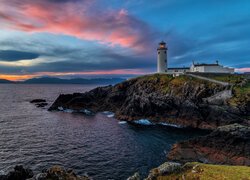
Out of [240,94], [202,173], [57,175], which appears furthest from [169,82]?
[57,175]

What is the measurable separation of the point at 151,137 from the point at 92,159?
19118 mm

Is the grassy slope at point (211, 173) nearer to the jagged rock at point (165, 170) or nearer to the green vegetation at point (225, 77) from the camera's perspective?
the jagged rock at point (165, 170)

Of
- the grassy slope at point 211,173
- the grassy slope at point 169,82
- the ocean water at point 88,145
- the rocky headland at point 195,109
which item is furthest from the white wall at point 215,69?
the grassy slope at point 211,173

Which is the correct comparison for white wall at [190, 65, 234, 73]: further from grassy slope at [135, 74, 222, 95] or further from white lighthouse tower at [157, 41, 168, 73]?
white lighthouse tower at [157, 41, 168, 73]

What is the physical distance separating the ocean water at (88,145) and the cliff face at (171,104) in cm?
749

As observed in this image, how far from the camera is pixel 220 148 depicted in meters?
42.3

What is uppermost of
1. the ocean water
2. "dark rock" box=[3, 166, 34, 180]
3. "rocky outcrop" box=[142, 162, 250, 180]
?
"rocky outcrop" box=[142, 162, 250, 180]

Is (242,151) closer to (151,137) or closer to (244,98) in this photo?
(151,137)

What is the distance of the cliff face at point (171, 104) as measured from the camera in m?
66.6

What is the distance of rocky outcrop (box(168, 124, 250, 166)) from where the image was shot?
132 ft

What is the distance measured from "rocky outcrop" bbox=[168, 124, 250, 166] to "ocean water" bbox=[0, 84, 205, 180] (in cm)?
404

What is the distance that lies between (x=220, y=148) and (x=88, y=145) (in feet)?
86.7

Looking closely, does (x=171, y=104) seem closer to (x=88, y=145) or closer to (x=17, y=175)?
(x=88, y=145)

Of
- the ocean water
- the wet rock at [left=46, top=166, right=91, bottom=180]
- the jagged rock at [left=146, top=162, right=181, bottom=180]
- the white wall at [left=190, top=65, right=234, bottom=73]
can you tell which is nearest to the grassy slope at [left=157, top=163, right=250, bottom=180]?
the jagged rock at [left=146, top=162, right=181, bottom=180]
